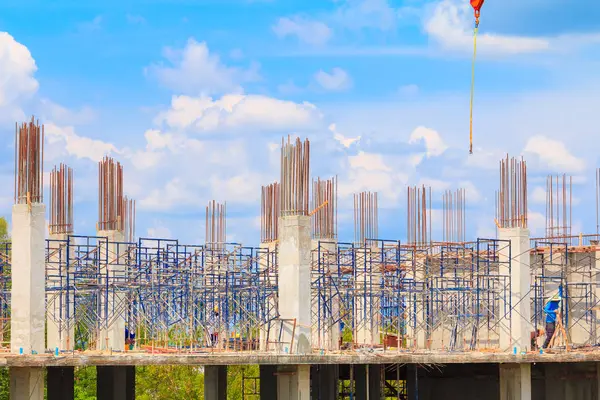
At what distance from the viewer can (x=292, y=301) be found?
94.9ft

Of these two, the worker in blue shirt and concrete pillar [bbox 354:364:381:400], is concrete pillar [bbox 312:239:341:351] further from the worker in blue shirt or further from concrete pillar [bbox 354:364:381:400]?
the worker in blue shirt

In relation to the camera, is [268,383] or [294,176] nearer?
[294,176]

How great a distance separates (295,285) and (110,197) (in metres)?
7.09

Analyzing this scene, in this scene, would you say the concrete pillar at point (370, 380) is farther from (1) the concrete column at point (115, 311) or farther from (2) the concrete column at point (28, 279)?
(2) the concrete column at point (28, 279)

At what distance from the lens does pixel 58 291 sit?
3353cm

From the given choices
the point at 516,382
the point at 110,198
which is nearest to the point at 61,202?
the point at 110,198

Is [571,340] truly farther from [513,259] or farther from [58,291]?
[58,291]

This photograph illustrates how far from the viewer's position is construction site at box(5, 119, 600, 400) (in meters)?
28.4

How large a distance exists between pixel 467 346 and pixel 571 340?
347 cm

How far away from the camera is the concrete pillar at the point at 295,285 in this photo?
94.7 feet

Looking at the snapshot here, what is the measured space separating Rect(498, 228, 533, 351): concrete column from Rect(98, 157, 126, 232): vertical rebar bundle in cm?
1156

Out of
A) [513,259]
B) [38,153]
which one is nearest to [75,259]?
[38,153]

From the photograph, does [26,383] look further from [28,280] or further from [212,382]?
[212,382]

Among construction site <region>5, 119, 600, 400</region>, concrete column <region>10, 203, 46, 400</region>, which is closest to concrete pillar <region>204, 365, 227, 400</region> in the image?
construction site <region>5, 119, 600, 400</region>
